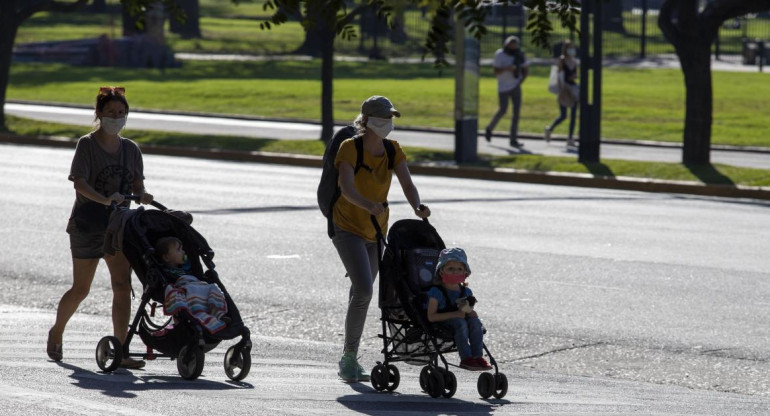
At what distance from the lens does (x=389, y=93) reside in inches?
1474

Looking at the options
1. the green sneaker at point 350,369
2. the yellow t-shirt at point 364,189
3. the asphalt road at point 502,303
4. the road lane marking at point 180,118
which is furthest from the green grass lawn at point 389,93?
the yellow t-shirt at point 364,189

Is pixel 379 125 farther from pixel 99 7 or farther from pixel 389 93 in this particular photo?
pixel 99 7

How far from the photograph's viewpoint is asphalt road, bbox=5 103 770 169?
2431 cm

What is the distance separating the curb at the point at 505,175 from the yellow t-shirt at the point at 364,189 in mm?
12312

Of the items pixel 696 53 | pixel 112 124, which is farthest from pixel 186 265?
pixel 696 53

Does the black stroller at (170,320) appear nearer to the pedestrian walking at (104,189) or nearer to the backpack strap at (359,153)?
the pedestrian walking at (104,189)

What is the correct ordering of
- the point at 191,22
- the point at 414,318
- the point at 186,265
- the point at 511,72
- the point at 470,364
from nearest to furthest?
the point at 470,364 → the point at 414,318 → the point at 186,265 → the point at 511,72 → the point at 191,22

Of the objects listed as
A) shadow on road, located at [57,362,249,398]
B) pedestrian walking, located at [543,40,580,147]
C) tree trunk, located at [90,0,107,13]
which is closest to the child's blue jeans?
shadow on road, located at [57,362,249,398]

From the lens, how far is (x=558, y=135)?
27797mm

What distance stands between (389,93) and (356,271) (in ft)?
97.3

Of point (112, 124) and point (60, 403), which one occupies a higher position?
point (112, 124)

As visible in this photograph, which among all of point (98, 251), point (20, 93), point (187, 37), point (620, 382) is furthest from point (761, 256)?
point (187, 37)

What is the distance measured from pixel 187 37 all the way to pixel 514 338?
59.1 meters

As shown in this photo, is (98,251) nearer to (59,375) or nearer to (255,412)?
(59,375)
